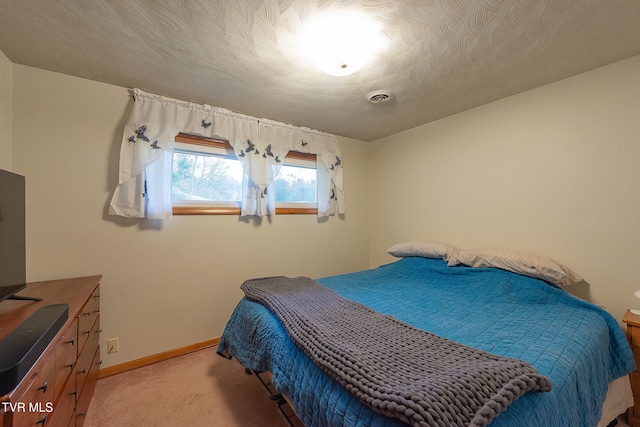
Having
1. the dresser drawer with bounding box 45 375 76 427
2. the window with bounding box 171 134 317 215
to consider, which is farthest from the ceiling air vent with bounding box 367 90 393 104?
the dresser drawer with bounding box 45 375 76 427

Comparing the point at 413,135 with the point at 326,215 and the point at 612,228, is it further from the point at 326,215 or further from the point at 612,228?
the point at 612,228

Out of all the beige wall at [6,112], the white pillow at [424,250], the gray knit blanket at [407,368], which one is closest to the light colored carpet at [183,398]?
the gray knit blanket at [407,368]

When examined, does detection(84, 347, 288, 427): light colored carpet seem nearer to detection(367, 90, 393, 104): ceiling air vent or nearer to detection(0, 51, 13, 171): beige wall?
detection(0, 51, 13, 171): beige wall

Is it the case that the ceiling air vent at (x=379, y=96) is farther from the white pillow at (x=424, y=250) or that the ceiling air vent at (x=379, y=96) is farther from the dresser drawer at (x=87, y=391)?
the dresser drawer at (x=87, y=391)

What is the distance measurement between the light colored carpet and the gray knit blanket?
0.74 metres

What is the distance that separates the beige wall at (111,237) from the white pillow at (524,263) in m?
2.03

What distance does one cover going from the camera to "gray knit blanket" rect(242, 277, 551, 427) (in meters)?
0.71

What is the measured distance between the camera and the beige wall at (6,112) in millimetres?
1607

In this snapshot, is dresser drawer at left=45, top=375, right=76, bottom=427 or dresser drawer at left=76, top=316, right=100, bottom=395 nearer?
dresser drawer at left=45, top=375, right=76, bottom=427

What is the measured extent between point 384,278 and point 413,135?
1.79 meters

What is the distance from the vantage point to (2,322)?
1.01 meters

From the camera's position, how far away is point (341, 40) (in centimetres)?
147

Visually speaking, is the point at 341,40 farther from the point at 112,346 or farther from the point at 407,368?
the point at 112,346

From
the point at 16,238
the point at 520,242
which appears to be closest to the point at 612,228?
the point at 520,242
